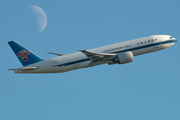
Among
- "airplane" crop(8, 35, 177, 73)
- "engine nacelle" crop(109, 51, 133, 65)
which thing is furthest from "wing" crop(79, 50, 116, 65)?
"engine nacelle" crop(109, 51, 133, 65)

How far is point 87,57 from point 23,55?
12857 mm

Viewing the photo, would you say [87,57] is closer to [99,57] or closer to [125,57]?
[99,57]

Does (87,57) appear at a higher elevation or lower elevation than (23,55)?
lower

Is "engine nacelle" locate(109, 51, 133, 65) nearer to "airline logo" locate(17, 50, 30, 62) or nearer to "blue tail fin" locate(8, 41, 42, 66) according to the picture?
"blue tail fin" locate(8, 41, 42, 66)

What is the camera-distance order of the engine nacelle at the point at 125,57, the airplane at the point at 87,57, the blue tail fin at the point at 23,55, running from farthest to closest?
the blue tail fin at the point at 23,55 < the airplane at the point at 87,57 < the engine nacelle at the point at 125,57

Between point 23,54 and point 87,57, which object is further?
point 23,54

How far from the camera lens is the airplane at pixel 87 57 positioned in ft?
137

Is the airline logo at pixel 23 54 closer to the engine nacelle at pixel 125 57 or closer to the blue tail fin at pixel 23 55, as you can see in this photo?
the blue tail fin at pixel 23 55

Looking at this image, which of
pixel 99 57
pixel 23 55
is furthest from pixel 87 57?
pixel 23 55

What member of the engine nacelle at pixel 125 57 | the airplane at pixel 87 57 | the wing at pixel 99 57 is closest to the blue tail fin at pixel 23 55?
the airplane at pixel 87 57

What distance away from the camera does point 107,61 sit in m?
42.4

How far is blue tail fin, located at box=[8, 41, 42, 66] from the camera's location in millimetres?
43594

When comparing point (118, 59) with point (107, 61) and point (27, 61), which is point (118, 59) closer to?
point (107, 61)

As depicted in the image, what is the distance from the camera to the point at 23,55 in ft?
144
